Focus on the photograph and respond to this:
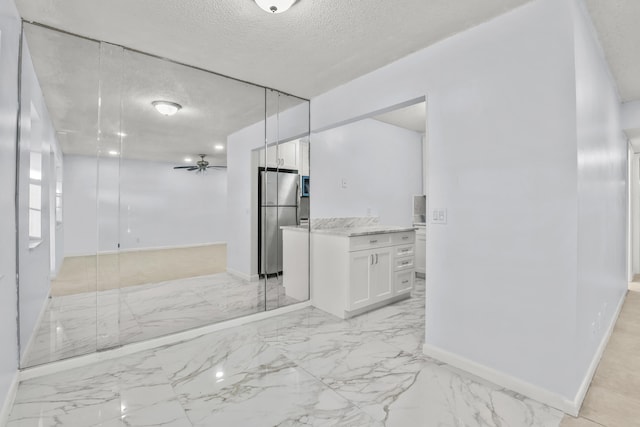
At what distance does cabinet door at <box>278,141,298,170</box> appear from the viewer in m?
3.56

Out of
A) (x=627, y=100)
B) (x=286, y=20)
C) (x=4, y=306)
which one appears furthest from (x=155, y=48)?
(x=627, y=100)

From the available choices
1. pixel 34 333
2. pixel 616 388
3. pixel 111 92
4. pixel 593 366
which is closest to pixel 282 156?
pixel 111 92

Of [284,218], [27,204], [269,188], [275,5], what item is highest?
[275,5]

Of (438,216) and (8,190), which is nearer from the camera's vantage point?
(8,190)

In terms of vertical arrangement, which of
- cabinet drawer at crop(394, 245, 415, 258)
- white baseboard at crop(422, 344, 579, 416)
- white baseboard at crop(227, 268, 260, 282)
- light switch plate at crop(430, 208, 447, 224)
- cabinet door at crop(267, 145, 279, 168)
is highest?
cabinet door at crop(267, 145, 279, 168)

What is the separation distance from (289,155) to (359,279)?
1659 mm

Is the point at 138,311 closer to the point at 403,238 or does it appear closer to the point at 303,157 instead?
the point at 303,157

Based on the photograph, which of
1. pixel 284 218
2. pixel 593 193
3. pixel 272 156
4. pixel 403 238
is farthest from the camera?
pixel 284 218

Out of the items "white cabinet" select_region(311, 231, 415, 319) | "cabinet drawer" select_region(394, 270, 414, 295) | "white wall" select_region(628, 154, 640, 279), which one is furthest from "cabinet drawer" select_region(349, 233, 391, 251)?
"white wall" select_region(628, 154, 640, 279)

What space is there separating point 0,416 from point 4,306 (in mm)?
565

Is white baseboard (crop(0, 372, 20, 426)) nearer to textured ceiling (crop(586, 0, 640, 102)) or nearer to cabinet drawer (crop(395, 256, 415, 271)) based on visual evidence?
cabinet drawer (crop(395, 256, 415, 271))

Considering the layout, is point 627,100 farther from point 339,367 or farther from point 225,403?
point 225,403

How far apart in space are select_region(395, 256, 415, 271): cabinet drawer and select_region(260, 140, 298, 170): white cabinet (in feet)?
5.56

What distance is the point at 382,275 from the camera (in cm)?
349
